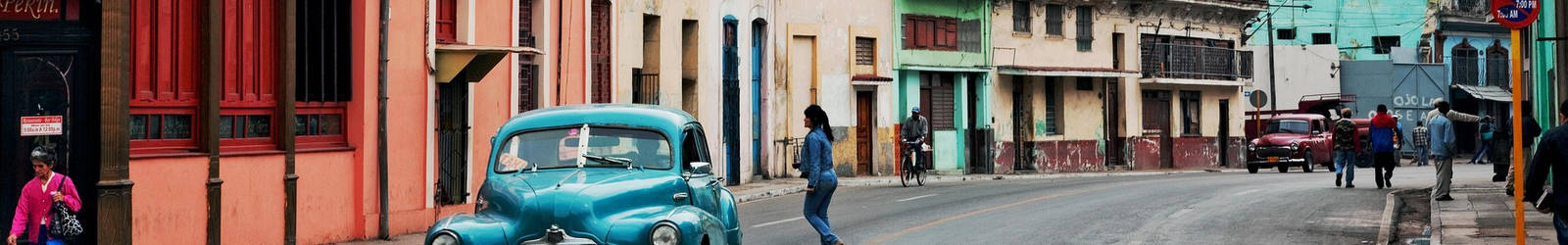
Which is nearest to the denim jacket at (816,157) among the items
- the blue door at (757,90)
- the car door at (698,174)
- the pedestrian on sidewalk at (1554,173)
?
the car door at (698,174)

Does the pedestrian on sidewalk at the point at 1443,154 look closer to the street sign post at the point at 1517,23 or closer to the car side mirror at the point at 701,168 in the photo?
the street sign post at the point at 1517,23

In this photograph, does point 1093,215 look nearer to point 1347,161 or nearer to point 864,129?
point 1347,161

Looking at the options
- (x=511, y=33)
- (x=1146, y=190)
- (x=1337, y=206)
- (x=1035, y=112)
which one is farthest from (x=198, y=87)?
(x=1035, y=112)

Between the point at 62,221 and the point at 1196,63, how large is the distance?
41.2 m

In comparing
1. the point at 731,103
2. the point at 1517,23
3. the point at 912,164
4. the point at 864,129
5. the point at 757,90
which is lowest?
the point at 912,164

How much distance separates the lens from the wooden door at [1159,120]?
4816 centimetres

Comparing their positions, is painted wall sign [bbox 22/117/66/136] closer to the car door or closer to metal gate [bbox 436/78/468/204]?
the car door

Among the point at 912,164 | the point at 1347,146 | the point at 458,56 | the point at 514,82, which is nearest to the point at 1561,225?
the point at 458,56

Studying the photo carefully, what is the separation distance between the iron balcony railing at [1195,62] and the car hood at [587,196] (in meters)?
37.2

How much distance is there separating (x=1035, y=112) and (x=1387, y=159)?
A: 18.9 m

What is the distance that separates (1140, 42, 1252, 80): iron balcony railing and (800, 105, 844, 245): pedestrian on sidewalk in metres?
34.3

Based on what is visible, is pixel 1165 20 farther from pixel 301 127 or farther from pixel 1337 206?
pixel 301 127

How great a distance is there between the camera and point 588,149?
1198 cm

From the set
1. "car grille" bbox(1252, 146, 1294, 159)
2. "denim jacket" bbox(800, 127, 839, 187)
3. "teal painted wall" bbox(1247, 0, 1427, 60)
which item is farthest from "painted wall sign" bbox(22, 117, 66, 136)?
"teal painted wall" bbox(1247, 0, 1427, 60)
